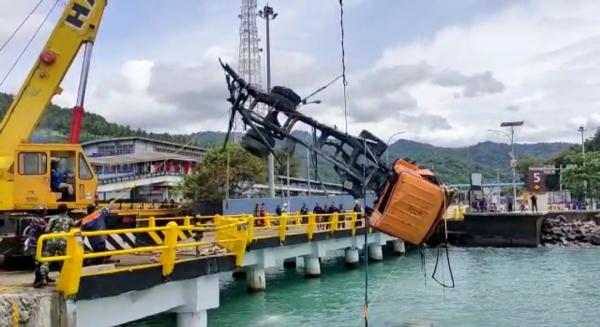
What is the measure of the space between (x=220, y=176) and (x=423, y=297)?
38.7 m

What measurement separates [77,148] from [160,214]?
1823 centimetres

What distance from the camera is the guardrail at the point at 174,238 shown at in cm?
971

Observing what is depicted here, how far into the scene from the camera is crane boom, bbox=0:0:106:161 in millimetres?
18953

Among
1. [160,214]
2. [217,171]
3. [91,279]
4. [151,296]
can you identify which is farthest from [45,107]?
[217,171]

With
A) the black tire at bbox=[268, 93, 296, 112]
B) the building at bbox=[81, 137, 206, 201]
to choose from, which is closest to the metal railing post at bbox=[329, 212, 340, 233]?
the black tire at bbox=[268, 93, 296, 112]

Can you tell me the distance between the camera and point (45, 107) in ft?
64.1

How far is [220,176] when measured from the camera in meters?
60.1

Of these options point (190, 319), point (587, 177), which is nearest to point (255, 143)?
point (190, 319)

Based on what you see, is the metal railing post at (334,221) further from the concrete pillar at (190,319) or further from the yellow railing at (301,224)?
the concrete pillar at (190,319)

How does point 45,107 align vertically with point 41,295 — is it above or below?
above

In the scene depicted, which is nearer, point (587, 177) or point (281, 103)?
point (281, 103)

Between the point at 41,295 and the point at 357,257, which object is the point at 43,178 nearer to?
the point at 41,295

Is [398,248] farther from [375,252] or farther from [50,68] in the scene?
[50,68]

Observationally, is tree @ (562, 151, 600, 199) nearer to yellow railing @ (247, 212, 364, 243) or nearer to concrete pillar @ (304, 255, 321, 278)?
yellow railing @ (247, 212, 364, 243)
